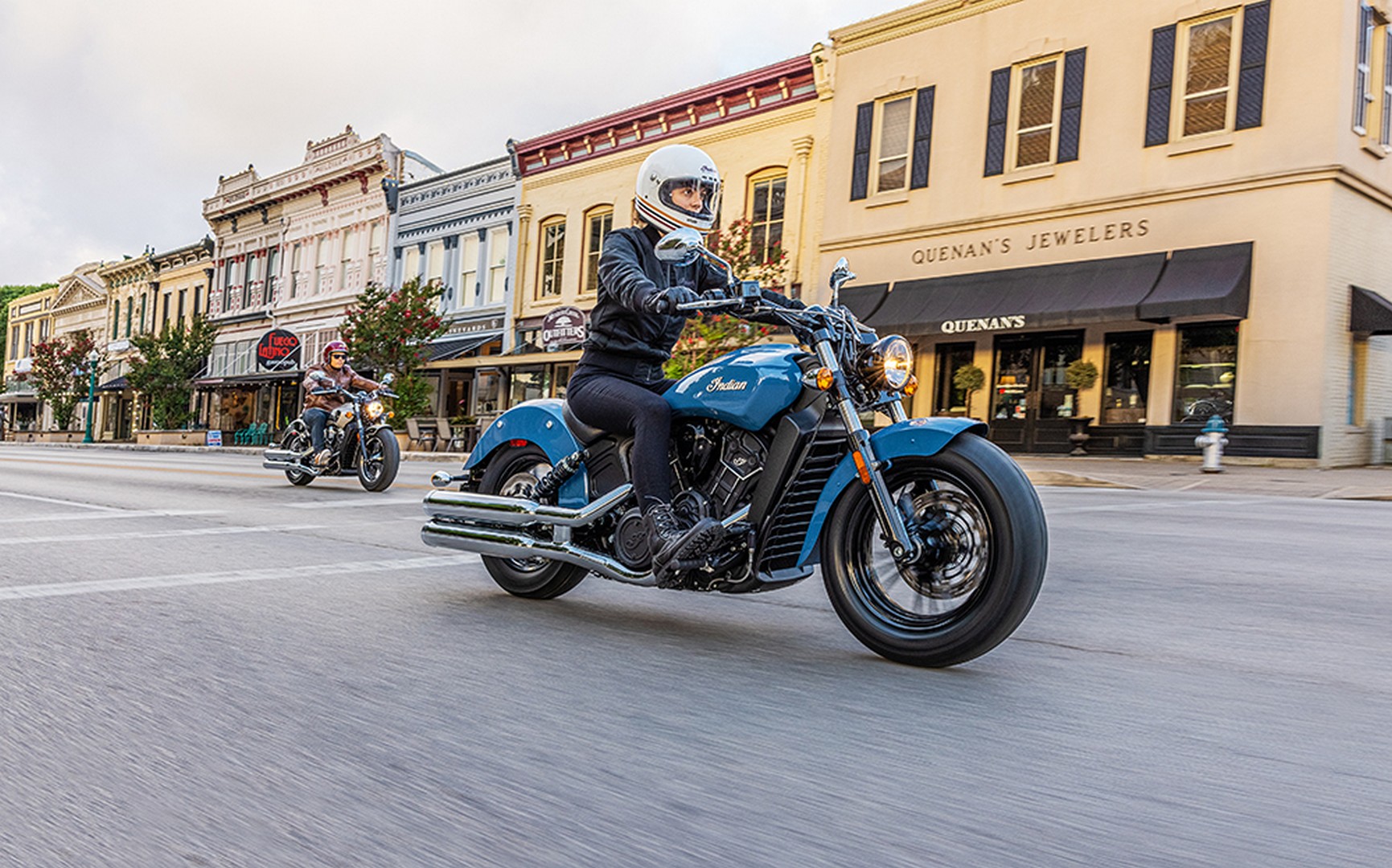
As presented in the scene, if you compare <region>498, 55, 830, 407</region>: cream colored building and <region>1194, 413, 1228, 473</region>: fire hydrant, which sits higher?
<region>498, 55, 830, 407</region>: cream colored building

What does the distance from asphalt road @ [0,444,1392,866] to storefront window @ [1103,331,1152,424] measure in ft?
52.3

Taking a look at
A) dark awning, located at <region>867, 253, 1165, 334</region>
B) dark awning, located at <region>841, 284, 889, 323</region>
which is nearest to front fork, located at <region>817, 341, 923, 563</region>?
dark awning, located at <region>867, 253, 1165, 334</region>

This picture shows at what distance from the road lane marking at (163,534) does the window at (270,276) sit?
42.6 m

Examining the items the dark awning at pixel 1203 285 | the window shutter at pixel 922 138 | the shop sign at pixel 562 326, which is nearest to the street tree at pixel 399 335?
the shop sign at pixel 562 326

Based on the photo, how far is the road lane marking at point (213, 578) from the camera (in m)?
4.77

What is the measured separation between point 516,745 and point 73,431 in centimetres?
6680

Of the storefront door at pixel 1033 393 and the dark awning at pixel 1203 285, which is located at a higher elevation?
the dark awning at pixel 1203 285

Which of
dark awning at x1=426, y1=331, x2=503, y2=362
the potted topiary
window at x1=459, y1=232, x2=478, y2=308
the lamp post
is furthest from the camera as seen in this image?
the lamp post

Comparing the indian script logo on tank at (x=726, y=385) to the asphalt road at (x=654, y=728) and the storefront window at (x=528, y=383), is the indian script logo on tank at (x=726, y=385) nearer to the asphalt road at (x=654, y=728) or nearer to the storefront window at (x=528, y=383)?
the asphalt road at (x=654, y=728)

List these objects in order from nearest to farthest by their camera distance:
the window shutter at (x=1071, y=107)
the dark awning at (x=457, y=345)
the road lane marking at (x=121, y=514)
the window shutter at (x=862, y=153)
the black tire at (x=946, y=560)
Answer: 1. the black tire at (x=946, y=560)
2. the road lane marking at (x=121, y=514)
3. the window shutter at (x=1071, y=107)
4. the window shutter at (x=862, y=153)
5. the dark awning at (x=457, y=345)

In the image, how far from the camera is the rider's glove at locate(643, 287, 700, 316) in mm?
3826

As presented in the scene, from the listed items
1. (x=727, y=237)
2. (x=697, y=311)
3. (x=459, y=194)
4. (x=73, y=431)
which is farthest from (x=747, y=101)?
(x=73, y=431)

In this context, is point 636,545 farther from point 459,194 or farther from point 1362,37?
point 459,194

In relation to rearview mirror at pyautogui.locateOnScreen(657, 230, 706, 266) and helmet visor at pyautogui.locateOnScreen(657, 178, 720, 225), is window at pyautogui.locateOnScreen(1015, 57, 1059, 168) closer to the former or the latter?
helmet visor at pyautogui.locateOnScreen(657, 178, 720, 225)
